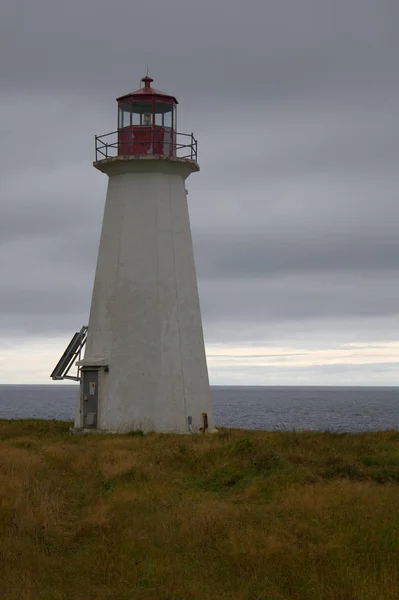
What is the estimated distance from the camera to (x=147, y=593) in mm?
8875

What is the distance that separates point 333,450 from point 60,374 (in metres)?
10.5

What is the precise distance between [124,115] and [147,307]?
6112 millimetres

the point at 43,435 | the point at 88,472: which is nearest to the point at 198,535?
the point at 88,472

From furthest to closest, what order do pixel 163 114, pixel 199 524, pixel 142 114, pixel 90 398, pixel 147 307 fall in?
pixel 163 114
pixel 142 114
pixel 90 398
pixel 147 307
pixel 199 524

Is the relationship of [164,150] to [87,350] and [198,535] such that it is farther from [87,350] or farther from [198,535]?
[198,535]

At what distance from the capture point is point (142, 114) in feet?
77.7

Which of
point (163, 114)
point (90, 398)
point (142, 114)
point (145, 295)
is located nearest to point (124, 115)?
point (142, 114)

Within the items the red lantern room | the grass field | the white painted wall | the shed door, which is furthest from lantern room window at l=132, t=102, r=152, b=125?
the grass field

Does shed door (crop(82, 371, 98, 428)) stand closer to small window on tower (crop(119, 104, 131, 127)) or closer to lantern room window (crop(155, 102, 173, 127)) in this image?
small window on tower (crop(119, 104, 131, 127))

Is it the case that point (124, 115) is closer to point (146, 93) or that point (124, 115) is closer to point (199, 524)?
point (146, 93)

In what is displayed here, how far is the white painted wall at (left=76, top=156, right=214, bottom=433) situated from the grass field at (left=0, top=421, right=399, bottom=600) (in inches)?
180

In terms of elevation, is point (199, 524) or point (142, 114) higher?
point (142, 114)

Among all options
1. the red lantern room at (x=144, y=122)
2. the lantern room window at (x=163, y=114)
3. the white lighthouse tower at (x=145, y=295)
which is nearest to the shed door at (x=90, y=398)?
the white lighthouse tower at (x=145, y=295)

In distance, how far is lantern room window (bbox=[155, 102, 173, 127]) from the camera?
2371 centimetres
